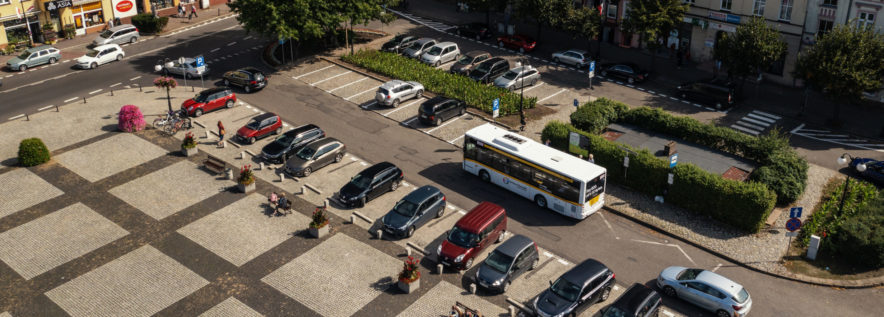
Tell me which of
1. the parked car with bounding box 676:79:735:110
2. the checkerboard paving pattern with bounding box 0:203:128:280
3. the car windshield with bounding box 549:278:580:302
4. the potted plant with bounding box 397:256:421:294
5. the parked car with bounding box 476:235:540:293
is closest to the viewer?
the car windshield with bounding box 549:278:580:302

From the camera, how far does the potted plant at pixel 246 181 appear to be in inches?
1651

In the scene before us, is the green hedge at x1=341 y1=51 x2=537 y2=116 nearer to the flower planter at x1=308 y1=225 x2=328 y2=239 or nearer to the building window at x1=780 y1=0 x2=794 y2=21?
the flower planter at x1=308 y1=225 x2=328 y2=239

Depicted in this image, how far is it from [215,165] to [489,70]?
25.6m

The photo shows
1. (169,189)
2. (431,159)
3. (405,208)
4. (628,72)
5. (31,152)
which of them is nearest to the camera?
(405,208)

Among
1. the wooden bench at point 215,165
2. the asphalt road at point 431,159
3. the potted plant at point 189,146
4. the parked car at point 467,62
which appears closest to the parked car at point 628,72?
the asphalt road at point 431,159

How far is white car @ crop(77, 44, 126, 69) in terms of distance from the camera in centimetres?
6269

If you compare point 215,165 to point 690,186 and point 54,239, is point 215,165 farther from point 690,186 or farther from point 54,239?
point 690,186

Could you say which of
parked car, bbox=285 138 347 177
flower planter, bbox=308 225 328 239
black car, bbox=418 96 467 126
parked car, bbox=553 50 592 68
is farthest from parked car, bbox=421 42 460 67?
flower planter, bbox=308 225 328 239

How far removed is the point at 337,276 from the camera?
34.6 m

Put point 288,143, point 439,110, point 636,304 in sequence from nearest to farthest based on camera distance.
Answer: point 636,304 → point 288,143 → point 439,110

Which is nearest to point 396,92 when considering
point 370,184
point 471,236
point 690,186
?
point 370,184

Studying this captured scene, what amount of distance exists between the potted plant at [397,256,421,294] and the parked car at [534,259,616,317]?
18.6 ft

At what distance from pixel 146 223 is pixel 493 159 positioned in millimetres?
20161

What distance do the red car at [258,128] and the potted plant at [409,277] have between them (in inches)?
790
